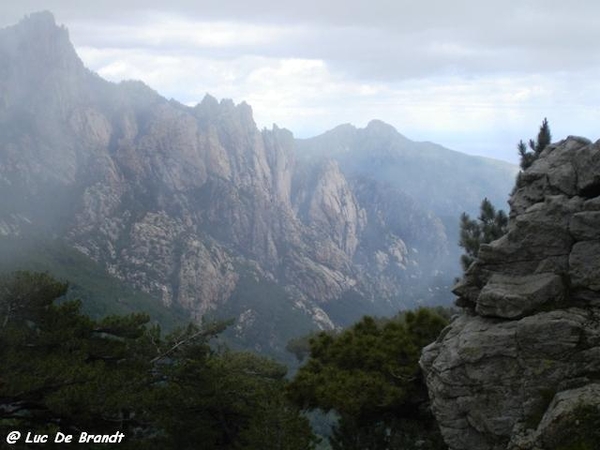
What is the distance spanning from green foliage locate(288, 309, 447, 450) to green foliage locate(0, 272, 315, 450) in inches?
48.9

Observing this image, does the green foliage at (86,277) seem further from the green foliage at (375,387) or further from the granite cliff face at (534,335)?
the granite cliff face at (534,335)

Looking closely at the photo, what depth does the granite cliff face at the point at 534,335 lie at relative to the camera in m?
14.5

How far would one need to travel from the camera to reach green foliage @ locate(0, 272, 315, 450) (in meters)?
19.5

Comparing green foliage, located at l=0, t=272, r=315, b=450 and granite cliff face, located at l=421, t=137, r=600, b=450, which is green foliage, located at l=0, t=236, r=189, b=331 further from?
granite cliff face, located at l=421, t=137, r=600, b=450

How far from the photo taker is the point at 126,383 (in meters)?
20.8

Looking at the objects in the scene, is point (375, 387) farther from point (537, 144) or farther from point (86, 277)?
point (86, 277)

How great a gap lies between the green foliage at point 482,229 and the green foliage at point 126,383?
1076 centimetres

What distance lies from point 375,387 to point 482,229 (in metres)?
12.6

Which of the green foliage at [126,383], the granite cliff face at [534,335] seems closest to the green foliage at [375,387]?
the green foliage at [126,383]

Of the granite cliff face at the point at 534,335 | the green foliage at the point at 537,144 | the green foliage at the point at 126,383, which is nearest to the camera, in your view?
the granite cliff face at the point at 534,335

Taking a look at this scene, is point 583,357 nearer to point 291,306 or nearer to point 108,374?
point 108,374

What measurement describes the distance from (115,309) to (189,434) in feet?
398

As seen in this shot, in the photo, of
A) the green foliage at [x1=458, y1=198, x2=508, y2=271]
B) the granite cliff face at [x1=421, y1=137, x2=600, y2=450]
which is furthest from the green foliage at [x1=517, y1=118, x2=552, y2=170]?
the granite cliff face at [x1=421, y1=137, x2=600, y2=450]

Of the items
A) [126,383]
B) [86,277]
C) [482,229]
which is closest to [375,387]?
[126,383]
